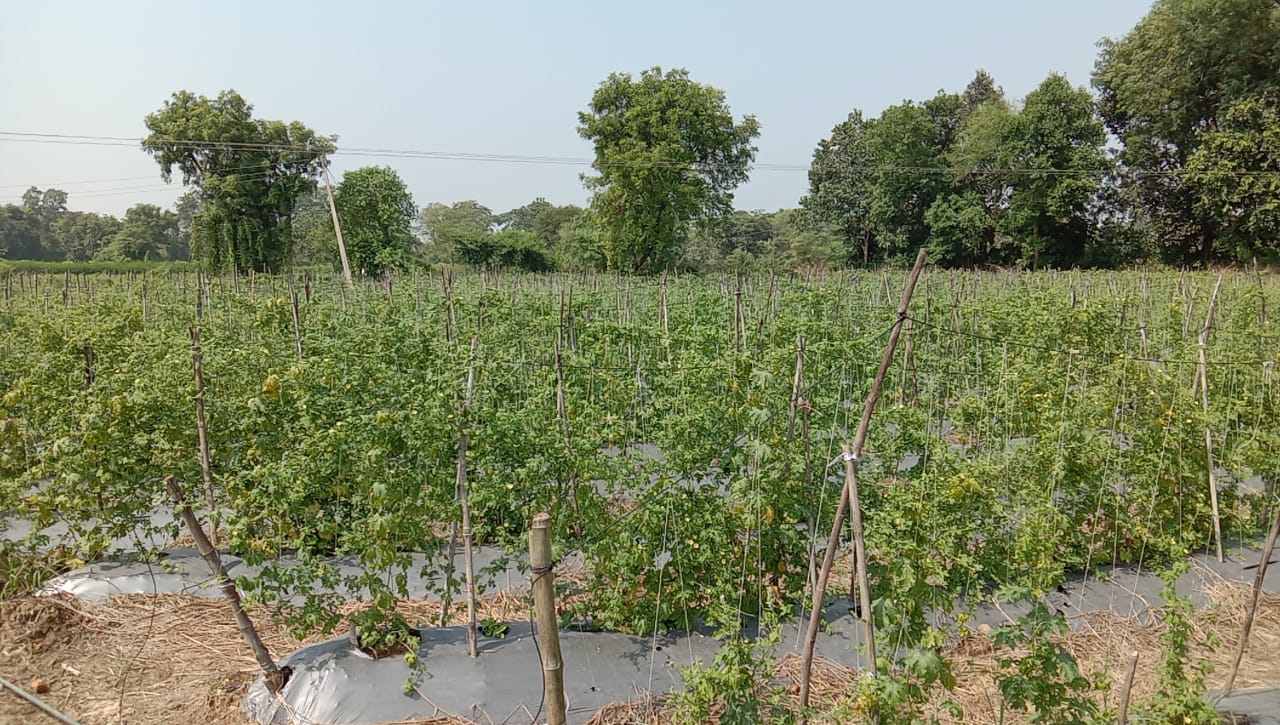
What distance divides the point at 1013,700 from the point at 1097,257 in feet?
108

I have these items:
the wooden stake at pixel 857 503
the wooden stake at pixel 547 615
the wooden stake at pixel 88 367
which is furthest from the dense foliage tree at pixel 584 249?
the wooden stake at pixel 547 615

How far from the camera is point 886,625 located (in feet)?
8.58

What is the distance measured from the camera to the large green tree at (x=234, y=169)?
86.7ft

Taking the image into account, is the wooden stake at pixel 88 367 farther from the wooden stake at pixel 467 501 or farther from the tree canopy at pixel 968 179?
the tree canopy at pixel 968 179

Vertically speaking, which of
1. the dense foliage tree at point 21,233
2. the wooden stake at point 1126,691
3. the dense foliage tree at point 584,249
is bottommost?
the wooden stake at point 1126,691

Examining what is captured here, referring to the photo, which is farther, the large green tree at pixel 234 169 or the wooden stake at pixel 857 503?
the large green tree at pixel 234 169

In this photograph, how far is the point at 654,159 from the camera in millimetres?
→ 26422

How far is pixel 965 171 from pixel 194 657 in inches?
1354

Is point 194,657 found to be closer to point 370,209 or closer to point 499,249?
point 370,209

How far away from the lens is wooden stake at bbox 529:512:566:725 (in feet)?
7.29

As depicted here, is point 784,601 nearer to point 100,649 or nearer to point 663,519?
point 663,519

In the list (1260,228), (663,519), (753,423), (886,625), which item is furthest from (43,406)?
(1260,228)

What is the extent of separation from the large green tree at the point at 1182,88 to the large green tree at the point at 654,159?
16.0m

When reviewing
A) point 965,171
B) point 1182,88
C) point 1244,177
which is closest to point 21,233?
point 965,171
